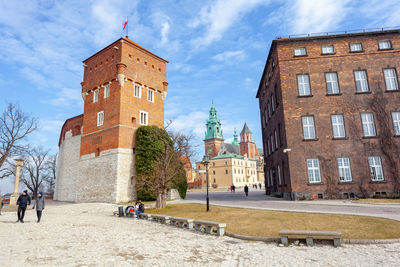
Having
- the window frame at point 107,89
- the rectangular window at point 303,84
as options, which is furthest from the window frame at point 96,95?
the rectangular window at point 303,84

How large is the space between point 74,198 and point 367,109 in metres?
35.8

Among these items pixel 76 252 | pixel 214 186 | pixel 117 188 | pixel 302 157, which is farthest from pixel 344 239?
pixel 214 186

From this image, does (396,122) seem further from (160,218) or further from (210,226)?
(160,218)

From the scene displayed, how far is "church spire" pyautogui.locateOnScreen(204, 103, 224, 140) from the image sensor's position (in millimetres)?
119000

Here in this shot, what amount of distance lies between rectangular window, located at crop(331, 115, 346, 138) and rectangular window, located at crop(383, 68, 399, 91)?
526 cm

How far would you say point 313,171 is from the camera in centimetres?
2248

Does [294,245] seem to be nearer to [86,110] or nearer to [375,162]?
[375,162]

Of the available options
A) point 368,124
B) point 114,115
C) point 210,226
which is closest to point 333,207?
point 210,226

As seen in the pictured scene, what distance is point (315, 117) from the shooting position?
77.0ft

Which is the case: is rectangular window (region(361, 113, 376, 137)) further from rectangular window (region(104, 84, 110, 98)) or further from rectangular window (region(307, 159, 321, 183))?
rectangular window (region(104, 84, 110, 98))

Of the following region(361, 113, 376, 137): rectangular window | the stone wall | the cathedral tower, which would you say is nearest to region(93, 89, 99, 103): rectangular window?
the stone wall

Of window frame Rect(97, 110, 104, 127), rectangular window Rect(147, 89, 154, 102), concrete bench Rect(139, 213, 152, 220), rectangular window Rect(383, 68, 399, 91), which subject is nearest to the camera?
concrete bench Rect(139, 213, 152, 220)

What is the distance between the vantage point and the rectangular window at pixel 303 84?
24109 mm

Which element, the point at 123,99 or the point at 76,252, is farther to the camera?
the point at 123,99
